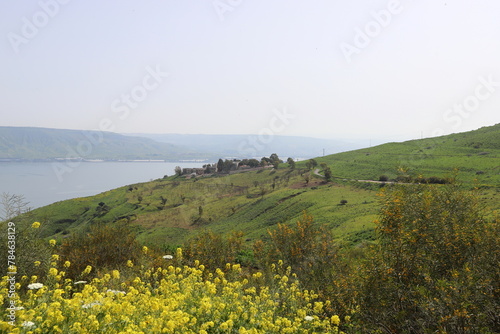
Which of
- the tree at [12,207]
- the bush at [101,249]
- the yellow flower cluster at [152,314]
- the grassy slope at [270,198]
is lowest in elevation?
the grassy slope at [270,198]

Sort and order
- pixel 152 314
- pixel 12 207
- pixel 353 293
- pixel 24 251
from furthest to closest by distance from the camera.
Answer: pixel 12 207 → pixel 24 251 → pixel 353 293 → pixel 152 314

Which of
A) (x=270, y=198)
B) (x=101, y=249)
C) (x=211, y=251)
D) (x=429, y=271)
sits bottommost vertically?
(x=270, y=198)

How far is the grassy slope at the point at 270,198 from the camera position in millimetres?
59500

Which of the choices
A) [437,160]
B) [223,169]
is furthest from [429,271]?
[223,169]

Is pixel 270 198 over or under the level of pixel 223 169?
under

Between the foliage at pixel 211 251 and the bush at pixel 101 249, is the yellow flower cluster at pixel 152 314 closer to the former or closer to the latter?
the foliage at pixel 211 251

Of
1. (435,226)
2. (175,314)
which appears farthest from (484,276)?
(175,314)

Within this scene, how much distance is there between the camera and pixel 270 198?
81000 millimetres

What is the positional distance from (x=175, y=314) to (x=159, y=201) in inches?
4033

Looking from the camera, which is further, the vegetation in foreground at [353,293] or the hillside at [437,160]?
the hillside at [437,160]

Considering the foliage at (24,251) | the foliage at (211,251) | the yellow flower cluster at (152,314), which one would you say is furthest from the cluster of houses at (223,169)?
the yellow flower cluster at (152,314)

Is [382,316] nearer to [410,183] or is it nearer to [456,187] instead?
[410,183]

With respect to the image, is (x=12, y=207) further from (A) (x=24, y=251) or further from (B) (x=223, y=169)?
(B) (x=223, y=169)

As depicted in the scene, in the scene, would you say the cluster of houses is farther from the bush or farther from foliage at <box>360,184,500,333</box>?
foliage at <box>360,184,500,333</box>
